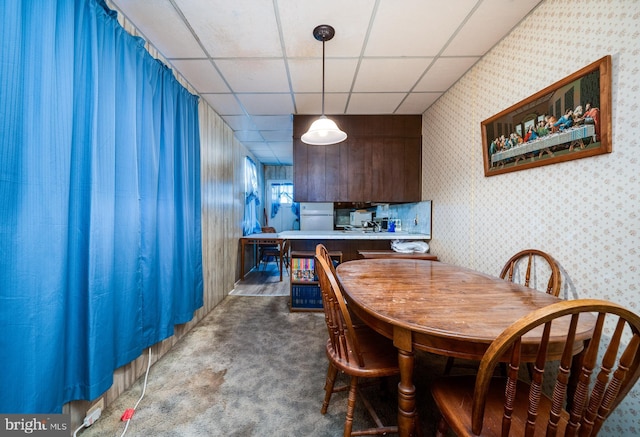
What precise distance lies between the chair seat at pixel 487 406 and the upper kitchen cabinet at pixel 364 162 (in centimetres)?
251

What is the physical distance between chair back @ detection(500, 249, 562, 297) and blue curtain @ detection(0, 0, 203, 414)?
257 cm

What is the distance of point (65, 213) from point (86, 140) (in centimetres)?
41

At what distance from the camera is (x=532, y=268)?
62.6 inches

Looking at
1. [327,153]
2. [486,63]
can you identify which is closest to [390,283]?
[486,63]

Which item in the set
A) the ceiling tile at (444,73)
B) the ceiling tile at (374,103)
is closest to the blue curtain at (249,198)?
the ceiling tile at (374,103)

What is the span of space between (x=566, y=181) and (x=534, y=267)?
0.59m

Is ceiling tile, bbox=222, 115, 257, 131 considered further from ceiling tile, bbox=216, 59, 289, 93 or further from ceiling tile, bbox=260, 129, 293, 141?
ceiling tile, bbox=216, 59, 289, 93

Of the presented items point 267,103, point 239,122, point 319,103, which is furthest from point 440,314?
point 239,122

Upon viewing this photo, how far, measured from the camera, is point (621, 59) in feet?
3.65

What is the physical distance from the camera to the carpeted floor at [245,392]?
A: 129 centimetres

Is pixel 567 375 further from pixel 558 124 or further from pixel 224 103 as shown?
pixel 224 103

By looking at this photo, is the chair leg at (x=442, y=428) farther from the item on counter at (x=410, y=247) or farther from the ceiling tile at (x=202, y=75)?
the ceiling tile at (x=202, y=75)

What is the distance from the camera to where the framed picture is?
1.17 metres

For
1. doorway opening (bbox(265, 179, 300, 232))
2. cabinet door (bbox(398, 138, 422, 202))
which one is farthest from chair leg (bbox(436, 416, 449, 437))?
doorway opening (bbox(265, 179, 300, 232))
